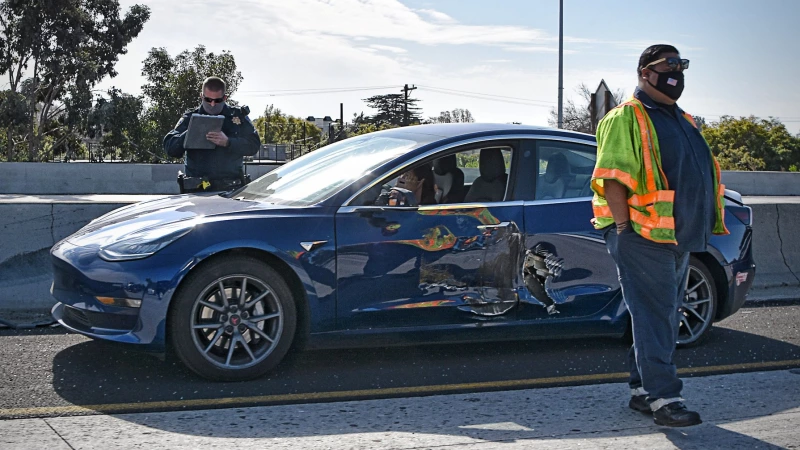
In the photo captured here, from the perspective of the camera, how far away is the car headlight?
17.6ft

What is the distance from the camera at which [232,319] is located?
5.45 metres

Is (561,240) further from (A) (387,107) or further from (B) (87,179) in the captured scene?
(A) (387,107)

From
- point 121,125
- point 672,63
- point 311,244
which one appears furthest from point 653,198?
point 121,125

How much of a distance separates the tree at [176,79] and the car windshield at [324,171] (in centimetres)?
4839

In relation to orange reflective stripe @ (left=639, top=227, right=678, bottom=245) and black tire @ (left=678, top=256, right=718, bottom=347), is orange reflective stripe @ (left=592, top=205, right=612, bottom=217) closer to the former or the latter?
orange reflective stripe @ (left=639, top=227, right=678, bottom=245)

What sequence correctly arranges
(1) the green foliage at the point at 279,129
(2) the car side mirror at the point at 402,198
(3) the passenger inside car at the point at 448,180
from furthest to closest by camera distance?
(1) the green foliage at the point at 279,129 < (3) the passenger inside car at the point at 448,180 < (2) the car side mirror at the point at 402,198

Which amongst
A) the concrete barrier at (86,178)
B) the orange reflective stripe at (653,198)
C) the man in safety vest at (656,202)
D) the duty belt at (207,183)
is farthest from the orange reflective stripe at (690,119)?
the concrete barrier at (86,178)

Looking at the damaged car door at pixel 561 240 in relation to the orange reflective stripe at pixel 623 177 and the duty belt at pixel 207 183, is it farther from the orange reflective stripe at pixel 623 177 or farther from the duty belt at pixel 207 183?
the duty belt at pixel 207 183

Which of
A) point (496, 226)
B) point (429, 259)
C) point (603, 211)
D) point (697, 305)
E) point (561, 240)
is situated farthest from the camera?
point (697, 305)

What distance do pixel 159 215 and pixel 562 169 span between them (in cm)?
260

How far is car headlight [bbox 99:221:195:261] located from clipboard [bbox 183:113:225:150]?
94.5 inches

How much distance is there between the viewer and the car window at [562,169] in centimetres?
628

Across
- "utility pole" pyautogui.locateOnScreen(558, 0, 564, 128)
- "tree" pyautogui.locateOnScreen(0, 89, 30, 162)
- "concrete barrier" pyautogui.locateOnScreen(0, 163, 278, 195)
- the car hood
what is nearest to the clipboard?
the car hood

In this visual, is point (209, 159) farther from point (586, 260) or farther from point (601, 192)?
point (601, 192)
